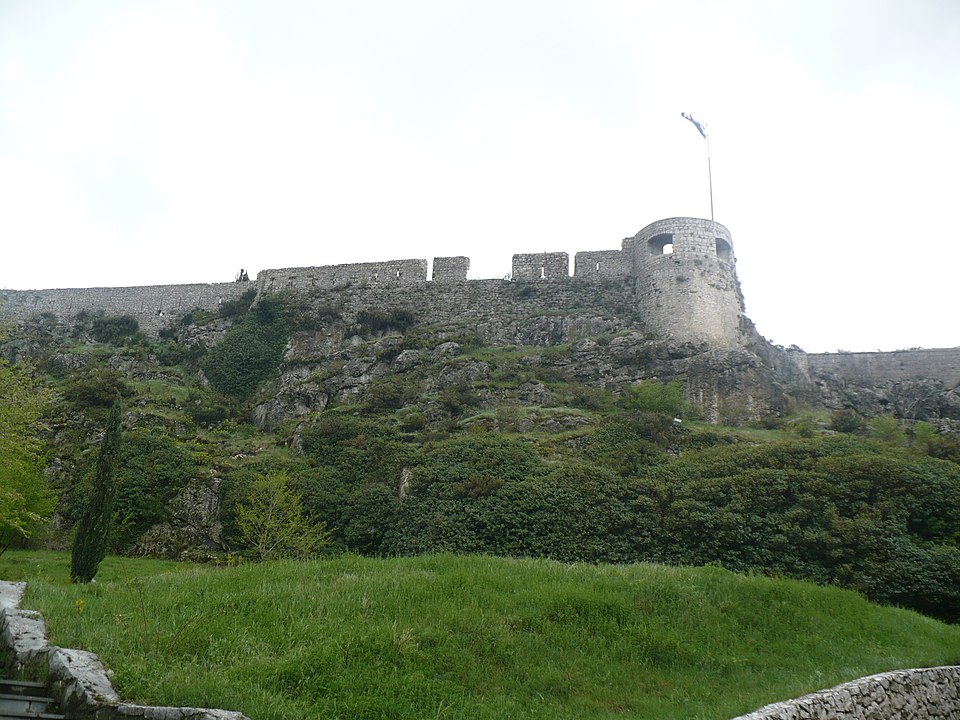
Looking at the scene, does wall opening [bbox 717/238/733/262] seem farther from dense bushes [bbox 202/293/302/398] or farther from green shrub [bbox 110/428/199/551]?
green shrub [bbox 110/428/199/551]

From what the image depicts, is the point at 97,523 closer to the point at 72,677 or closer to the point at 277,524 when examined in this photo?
the point at 277,524

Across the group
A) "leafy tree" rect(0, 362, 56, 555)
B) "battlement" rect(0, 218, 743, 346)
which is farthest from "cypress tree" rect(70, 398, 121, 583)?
"battlement" rect(0, 218, 743, 346)

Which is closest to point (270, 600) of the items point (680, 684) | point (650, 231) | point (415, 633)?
point (415, 633)

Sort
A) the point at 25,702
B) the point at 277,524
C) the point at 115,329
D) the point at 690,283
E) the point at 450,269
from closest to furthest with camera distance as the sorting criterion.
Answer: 1. the point at 25,702
2. the point at 277,524
3. the point at 690,283
4. the point at 450,269
5. the point at 115,329

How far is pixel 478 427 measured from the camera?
26250mm

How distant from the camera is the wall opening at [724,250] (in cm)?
3378

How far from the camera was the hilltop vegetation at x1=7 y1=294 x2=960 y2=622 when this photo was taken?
733 inches

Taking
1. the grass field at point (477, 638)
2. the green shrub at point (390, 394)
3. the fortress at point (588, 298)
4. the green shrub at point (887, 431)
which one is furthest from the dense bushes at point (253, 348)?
the green shrub at point (887, 431)

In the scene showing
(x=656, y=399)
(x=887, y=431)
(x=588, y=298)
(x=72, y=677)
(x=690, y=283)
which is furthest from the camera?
(x=588, y=298)

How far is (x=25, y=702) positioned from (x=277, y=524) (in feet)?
43.7

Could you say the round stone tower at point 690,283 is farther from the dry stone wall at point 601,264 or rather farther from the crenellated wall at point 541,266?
the crenellated wall at point 541,266

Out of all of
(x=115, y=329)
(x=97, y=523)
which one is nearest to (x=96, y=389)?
(x=115, y=329)

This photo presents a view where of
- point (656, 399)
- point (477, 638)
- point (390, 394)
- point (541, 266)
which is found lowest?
point (477, 638)

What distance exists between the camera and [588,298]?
120ft
